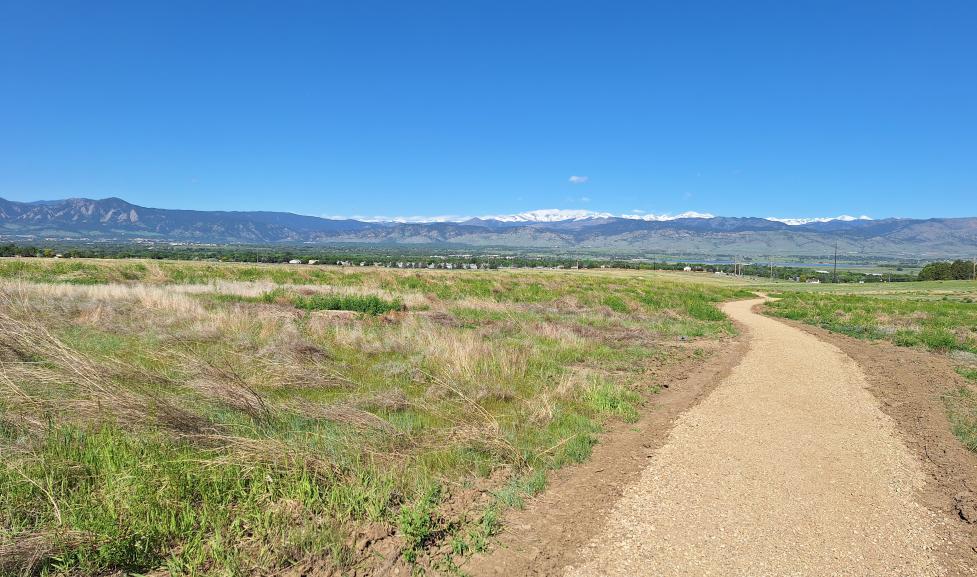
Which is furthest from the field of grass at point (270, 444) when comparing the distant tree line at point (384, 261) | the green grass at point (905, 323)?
the distant tree line at point (384, 261)

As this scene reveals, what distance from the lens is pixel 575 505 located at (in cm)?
524

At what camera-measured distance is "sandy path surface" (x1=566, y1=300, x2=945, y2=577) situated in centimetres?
423

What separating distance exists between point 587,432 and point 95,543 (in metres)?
5.59

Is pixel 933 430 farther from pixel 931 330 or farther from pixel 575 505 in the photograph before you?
pixel 931 330

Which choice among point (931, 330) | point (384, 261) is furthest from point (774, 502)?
point (384, 261)

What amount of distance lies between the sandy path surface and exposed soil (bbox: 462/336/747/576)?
16 centimetres

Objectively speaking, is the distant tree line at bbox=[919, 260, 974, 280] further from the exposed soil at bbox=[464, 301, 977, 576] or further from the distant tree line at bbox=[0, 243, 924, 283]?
the exposed soil at bbox=[464, 301, 977, 576]

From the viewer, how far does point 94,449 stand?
203 inches

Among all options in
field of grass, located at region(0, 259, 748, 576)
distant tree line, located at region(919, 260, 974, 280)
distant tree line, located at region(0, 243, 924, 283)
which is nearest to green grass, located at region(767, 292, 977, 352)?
field of grass, located at region(0, 259, 748, 576)

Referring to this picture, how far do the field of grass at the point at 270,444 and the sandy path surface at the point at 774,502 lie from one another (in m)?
1.13

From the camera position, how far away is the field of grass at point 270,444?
13.4ft

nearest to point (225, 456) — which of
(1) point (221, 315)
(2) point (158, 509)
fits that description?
(2) point (158, 509)

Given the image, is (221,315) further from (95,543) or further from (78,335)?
(95,543)

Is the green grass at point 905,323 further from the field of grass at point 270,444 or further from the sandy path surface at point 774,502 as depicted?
the field of grass at point 270,444
